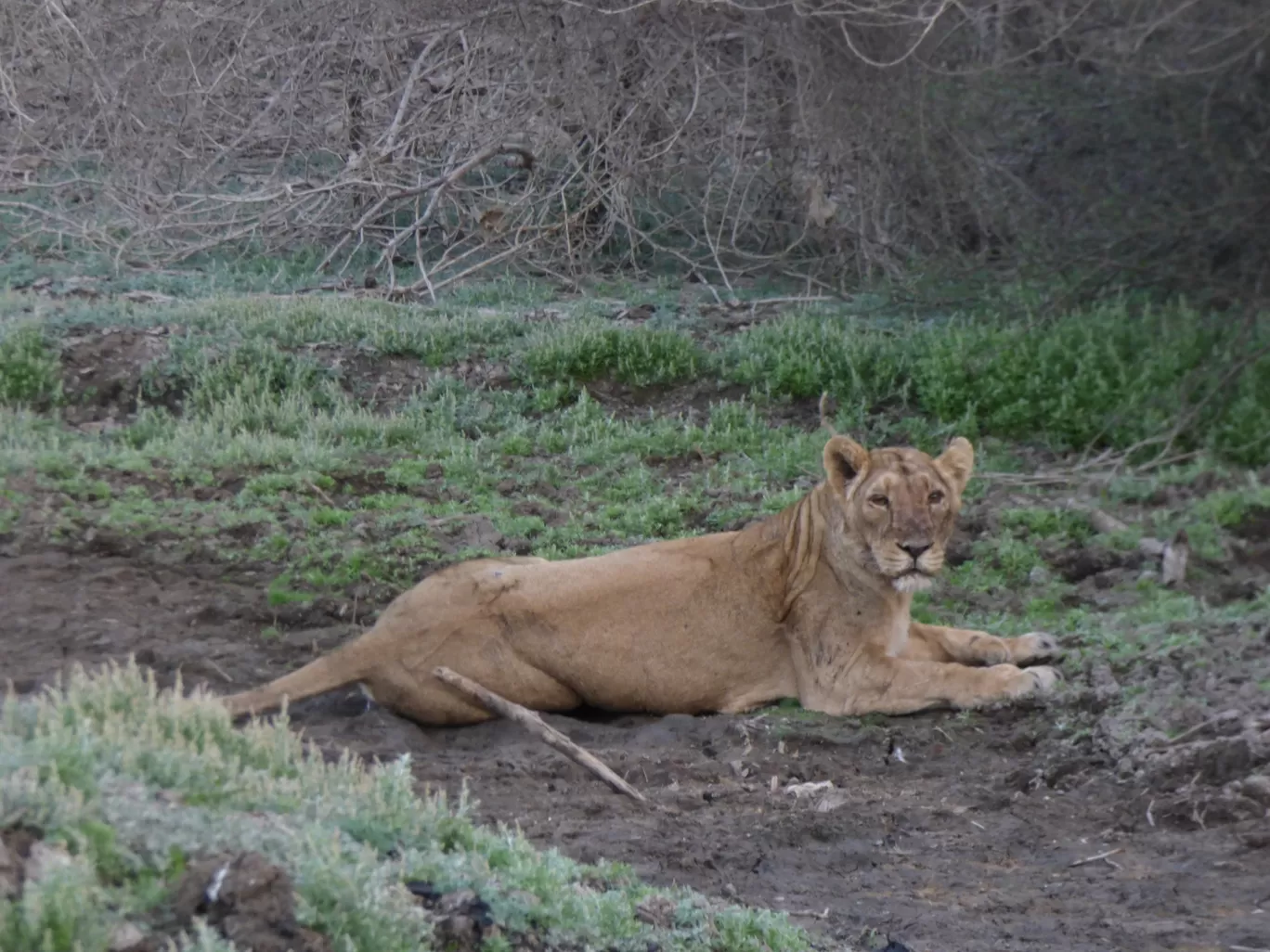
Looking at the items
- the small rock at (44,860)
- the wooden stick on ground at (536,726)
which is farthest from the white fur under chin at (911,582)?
the small rock at (44,860)

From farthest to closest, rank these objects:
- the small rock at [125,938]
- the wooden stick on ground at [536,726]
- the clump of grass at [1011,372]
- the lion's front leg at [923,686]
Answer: the clump of grass at [1011,372] < the lion's front leg at [923,686] < the wooden stick on ground at [536,726] < the small rock at [125,938]

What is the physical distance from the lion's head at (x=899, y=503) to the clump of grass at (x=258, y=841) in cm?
277

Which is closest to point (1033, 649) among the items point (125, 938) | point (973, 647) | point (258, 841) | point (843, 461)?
point (973, 647)

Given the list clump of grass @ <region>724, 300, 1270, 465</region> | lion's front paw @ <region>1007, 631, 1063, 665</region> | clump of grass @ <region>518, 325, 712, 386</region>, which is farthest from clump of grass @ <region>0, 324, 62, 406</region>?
lion's front paw @ <region>1007, 631, 1063, 665</region>

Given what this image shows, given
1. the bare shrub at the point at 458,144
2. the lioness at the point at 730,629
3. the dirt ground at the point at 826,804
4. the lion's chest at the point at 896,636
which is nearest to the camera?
the dirt ground at the point at 826,804

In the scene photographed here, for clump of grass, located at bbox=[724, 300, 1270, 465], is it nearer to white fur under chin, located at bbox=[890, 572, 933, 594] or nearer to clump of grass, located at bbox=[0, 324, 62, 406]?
white fur under chin, located at bbox=[890, 572, 933, 594]

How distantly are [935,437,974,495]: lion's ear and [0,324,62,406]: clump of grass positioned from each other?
6.73 meters

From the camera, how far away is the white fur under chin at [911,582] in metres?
7.52

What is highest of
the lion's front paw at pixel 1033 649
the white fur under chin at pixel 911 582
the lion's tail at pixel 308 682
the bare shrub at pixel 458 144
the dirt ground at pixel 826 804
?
the bare shrub at pixel 458 144

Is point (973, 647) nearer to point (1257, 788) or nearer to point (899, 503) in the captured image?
point (899, 503)

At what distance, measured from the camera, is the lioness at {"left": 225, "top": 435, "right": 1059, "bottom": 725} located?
24.3 ft

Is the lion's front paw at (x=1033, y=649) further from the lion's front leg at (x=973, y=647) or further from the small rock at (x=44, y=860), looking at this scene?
the small rock at (x=44, y=860)

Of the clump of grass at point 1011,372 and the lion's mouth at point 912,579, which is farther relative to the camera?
the clump of grass at point 1011,372

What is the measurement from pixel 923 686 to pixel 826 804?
46.9 inches
